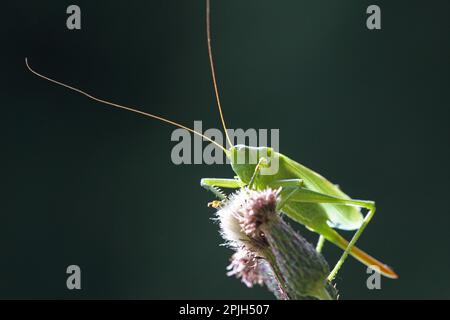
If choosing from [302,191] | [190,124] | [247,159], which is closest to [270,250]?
[302,191]

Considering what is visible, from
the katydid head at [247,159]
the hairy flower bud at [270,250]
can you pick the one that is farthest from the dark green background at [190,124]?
the hairy flower bud at [270,250]

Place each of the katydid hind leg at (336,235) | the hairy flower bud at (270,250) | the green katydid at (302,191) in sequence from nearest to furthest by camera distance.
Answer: the hairy flower bud at (270,250) → the katydid hind leg at (336,235) → the green katydid at (302,191)

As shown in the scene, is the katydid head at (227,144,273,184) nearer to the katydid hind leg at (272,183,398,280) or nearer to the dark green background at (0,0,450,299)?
the katydid hind leg at (272,183,398,280)

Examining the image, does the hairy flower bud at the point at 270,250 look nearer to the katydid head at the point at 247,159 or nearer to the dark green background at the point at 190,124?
the katydid head at the point at 247,159

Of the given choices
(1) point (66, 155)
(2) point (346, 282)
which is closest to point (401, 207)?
(2) point (346, 282)

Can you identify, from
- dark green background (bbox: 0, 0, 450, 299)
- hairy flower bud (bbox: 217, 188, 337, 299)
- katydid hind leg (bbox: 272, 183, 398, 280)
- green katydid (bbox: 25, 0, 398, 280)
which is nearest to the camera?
hairy flower bud (bbox: 217, 188, 337, 299)

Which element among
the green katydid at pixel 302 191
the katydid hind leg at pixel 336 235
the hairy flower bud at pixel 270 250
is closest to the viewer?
the hairy flower bud at pixel 270 250

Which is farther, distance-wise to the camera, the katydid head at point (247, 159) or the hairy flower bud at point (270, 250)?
the katydid head at point (247, 159)

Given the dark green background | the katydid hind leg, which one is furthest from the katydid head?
the dark green background
